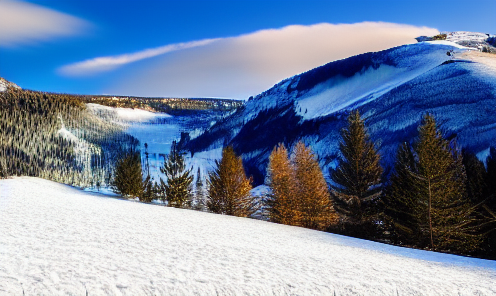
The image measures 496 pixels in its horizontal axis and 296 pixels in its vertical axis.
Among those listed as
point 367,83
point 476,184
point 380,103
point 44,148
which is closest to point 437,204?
point 476,184

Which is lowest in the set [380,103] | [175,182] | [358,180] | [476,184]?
[175,182]

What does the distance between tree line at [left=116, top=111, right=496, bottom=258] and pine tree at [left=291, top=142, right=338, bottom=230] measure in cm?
9

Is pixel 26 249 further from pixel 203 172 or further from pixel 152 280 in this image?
pixel 203 172

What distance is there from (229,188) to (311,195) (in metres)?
8.33

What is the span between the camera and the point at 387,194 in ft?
95.0

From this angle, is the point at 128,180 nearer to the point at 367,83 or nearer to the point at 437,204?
the point at 437,204

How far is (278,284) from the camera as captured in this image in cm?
851

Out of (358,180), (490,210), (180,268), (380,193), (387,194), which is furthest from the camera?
(387,194)

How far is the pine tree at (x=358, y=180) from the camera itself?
28.5 m

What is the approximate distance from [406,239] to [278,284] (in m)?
20.9

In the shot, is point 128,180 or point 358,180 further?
point 128,180

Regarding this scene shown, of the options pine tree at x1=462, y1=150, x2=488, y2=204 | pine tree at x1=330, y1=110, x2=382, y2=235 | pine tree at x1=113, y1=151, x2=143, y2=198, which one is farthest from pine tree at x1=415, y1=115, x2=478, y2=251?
pine tree at x1=113, y1=151, x2=143, y2=198

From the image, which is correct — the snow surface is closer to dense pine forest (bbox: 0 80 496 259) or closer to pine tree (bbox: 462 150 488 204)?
pine tree (bbox: 462 150 488 204)

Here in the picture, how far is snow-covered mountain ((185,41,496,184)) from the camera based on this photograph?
263 feet
